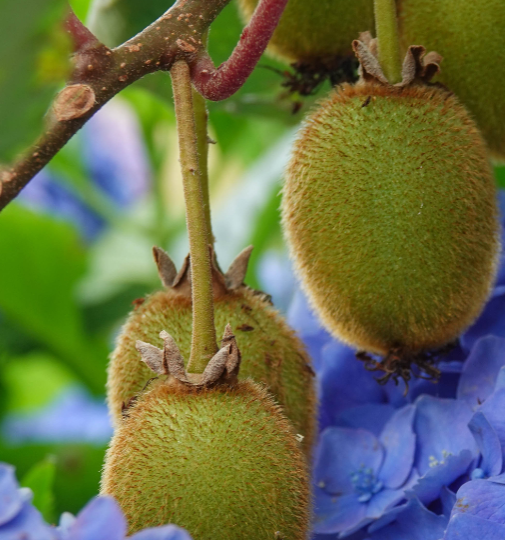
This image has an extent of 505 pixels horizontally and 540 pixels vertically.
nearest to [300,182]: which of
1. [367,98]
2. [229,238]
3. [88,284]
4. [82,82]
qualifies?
[367,98]

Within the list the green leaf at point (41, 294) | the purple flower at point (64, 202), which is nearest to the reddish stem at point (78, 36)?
the green leaf at point (41, 294)

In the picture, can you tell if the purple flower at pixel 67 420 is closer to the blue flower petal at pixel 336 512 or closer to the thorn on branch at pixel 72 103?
the blue flower petal at pixel 336 512

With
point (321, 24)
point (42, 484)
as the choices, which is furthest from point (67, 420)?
point (321, 24)

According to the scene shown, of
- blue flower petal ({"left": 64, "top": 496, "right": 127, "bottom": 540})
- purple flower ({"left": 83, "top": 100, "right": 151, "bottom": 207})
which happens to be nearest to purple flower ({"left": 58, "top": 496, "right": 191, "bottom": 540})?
blue flower petal ({"left": 64, "top": 496, "right": 127, "bottom": 540})

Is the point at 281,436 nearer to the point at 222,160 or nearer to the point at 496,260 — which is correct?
the point at 496,260

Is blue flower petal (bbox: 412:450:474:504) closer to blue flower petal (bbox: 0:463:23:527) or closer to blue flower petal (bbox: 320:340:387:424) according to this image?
blue flower petal (bbox: 320:340:387:424)

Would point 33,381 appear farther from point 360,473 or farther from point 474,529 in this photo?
point 474,529
